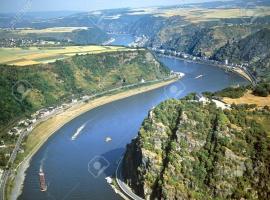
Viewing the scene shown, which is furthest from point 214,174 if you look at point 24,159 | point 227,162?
point 24,159

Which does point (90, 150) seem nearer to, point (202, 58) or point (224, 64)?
point (224, 64)

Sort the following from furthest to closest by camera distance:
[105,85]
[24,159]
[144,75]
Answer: [144,75] → [105,85] → [24,159]

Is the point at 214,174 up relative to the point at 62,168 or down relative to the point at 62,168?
up

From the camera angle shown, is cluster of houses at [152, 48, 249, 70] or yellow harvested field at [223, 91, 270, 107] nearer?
yellow harvested field at [223, 91, 270, 107]

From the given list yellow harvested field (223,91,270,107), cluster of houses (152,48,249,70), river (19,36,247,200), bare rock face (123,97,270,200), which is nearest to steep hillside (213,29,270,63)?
cluster of houses (152,48,249,70)

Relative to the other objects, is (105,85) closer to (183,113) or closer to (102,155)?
(102,155)

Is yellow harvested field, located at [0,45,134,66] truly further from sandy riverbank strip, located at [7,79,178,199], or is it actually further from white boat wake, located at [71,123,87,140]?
white boat wake, located at [71,123,87,140]

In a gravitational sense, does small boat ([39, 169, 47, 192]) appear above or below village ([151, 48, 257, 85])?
above

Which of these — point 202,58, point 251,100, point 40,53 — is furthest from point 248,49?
point 251,100
